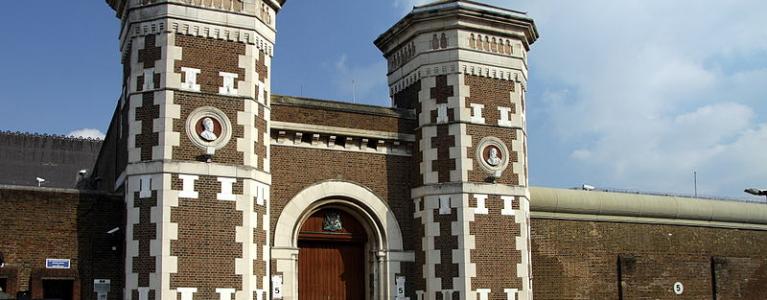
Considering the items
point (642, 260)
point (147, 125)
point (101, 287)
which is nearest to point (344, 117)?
point (147, 125)

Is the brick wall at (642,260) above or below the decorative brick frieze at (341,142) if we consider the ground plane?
below

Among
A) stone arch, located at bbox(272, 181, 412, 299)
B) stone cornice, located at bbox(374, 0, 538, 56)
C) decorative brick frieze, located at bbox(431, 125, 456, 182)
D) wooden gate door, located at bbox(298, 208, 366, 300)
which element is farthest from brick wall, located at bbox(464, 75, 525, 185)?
wooden gate door, located at bbox(298, 208, 366, 300)

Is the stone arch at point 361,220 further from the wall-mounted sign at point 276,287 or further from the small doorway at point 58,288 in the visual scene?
the small doorway at point 58,288

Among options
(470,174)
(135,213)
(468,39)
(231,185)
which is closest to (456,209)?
(470,174)

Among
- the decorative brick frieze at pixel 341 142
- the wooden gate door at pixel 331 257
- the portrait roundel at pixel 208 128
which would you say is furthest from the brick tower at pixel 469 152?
the portrait roundel at pixel 208 128

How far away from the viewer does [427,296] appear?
968 inches

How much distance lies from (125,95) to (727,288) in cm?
2086

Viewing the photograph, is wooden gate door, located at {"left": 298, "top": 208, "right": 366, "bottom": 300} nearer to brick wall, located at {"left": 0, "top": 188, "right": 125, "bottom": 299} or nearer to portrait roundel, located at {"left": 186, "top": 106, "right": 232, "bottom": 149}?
portrait roundel, located at {"left": 186, "top": 106, "right": 232, "bottom": 149}

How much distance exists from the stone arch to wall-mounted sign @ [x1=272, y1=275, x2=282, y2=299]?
0.17 meters

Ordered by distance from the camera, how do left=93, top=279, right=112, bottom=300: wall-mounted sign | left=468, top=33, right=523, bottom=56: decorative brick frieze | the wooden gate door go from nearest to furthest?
left=93, top=279, right=112, bottom=300: wall-mounted sign < the wooden gate door < left=468, top=33, right=523, bottom=56: decorative brick frieze

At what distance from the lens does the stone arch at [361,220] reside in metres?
23.2

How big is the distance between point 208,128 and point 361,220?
5490 millimetres

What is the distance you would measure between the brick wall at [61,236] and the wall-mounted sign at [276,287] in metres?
3.62

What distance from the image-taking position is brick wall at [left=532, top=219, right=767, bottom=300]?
2800cm
